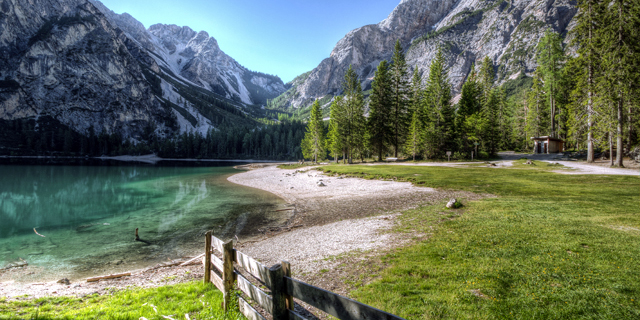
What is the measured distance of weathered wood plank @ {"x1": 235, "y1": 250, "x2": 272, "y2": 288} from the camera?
428 centimetres

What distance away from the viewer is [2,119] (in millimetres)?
138250

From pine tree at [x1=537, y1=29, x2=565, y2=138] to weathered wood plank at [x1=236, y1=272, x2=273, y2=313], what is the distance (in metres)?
70.3

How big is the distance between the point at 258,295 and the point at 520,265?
6.81 m

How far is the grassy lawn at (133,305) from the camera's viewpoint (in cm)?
557

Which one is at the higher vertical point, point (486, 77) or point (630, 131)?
point (486, 77)

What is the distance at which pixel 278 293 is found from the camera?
3920 mm

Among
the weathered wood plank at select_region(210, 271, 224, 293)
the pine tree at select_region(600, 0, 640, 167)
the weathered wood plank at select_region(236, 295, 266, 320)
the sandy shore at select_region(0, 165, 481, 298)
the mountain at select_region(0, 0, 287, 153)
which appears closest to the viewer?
the weathered wood plank at select_region(236, 295, 266, 320)

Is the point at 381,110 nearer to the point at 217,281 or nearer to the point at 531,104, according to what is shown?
the point at 531,104

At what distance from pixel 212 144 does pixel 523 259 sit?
161 meters

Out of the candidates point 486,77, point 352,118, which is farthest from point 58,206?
point 486,77

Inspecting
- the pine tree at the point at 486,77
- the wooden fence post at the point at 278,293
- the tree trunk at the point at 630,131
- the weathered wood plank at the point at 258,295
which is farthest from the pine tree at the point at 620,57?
the weathered wood plank at the point at 258,295

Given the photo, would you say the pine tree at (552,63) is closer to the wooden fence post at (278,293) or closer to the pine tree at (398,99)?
the pine tree at (398,99)

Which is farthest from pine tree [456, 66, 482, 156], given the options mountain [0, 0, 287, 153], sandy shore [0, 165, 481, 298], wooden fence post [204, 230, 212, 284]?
mountain [0, 0, 287, 153]

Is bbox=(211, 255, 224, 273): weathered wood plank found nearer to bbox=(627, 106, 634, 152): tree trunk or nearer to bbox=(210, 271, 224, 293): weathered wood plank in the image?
bbox=(210, 271, 224, 293): weathered wood plank
